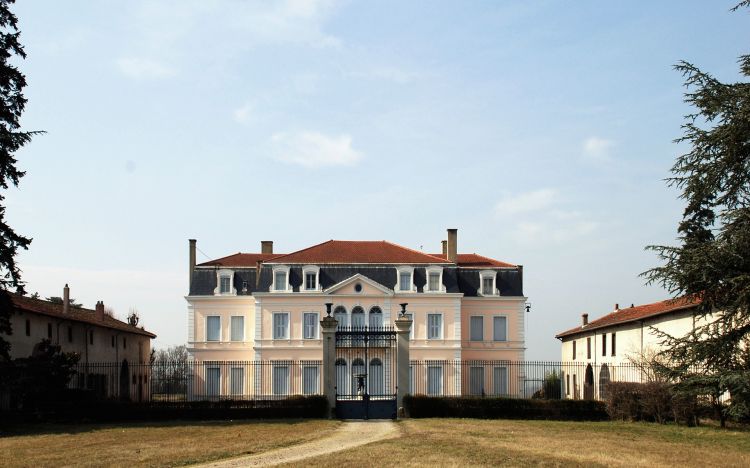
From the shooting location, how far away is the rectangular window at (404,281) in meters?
50.8

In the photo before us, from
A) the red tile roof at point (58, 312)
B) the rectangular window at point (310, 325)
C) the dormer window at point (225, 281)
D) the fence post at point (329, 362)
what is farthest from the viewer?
the dormer window at point (225, 281)

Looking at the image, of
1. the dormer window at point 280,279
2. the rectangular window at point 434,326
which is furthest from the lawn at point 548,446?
the dormer window at point 280,279

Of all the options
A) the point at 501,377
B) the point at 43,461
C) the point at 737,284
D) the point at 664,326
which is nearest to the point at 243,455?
the point at 43,461

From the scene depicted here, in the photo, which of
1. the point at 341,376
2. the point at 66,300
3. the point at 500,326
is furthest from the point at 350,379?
the point at 66,300

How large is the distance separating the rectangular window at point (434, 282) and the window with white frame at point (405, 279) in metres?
1.09

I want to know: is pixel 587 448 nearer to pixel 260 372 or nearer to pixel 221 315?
pixel 260 372

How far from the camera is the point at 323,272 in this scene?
166ft

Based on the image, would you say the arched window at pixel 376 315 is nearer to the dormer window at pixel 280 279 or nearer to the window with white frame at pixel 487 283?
the dormer window at pixel 280 279

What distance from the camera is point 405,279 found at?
167 ft

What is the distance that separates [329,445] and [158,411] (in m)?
10.0

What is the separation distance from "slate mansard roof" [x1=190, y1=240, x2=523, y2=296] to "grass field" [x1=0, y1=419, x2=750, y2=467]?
2442 centimetres

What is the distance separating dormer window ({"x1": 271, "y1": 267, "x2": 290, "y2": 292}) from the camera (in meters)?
50.2

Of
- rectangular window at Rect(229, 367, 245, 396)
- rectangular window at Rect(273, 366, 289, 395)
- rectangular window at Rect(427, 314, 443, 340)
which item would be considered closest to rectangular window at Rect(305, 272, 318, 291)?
rectangular window at Rect(273, 366, 289, 395)

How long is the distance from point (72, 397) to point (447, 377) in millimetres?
24866
